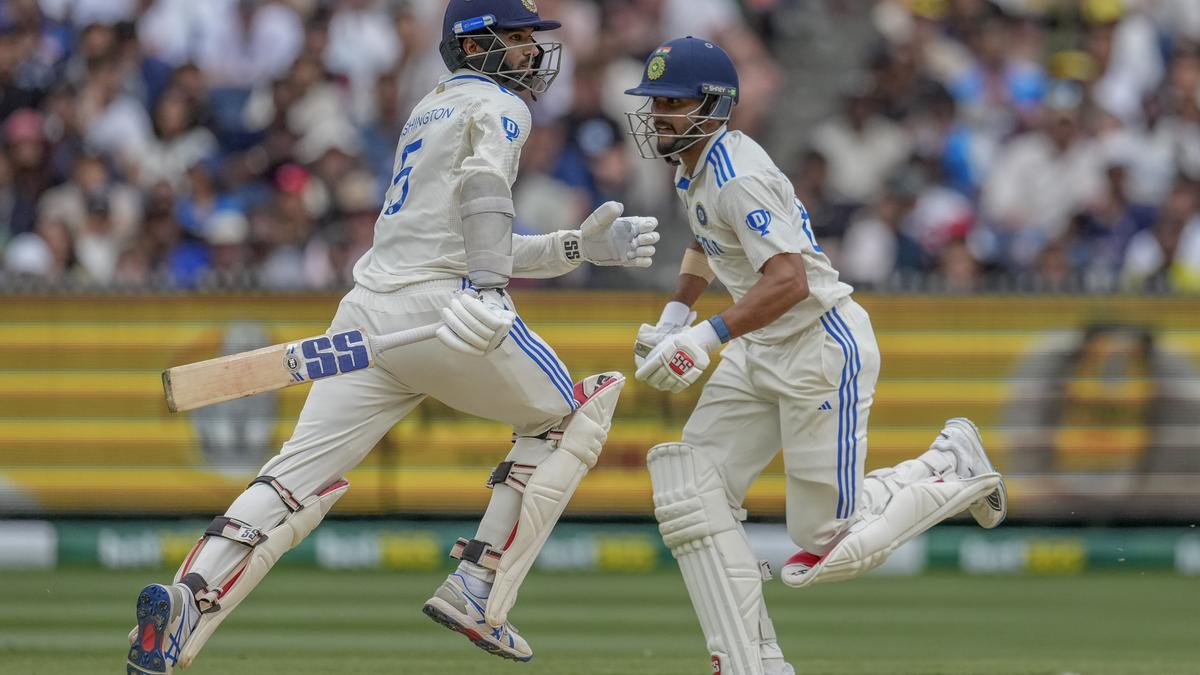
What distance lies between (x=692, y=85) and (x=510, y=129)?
636 millimetres

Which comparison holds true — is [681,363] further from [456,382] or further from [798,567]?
[798,567]

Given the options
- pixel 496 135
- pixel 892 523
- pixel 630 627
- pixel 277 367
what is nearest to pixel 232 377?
pixel 277 367

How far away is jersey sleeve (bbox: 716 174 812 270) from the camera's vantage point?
18.9ft

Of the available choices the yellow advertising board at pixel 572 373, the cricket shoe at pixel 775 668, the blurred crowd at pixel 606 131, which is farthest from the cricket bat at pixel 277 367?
the blurred crowd at pixel 606 131

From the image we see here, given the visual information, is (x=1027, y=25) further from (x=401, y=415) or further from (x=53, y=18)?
(x=401, y=415)

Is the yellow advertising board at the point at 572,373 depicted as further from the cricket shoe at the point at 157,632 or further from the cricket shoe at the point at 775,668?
the cricket shoe at the point at 157,632

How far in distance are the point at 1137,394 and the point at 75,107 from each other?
713 cm

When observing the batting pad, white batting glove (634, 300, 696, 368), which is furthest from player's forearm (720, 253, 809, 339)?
the batting pad

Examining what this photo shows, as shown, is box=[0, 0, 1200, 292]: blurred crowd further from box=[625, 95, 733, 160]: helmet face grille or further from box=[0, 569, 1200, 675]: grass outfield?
box=[625, 95, 733, 160]: helmet face grille

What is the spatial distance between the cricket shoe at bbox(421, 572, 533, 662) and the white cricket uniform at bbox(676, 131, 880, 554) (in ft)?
2.91

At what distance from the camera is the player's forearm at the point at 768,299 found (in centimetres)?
571

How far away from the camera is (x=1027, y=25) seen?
42.3 ft

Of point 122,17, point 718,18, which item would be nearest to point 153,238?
point 122,17

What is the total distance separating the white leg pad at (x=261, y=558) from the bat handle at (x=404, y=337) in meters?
0.56
